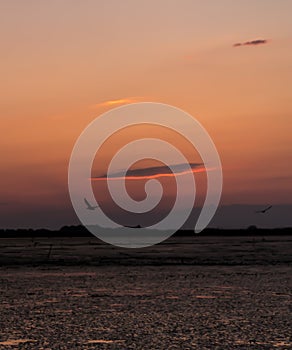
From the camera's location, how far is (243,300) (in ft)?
98.5

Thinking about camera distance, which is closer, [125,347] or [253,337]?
[125,347]

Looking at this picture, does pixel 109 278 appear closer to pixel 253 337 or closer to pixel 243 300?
pixel 243 300

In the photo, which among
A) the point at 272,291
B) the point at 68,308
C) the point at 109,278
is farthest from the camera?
the point at 109,278

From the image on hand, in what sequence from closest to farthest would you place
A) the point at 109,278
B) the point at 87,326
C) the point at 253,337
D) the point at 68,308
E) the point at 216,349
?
1. the point at 216,349
2. the point at 253,337
3. the point at 87,326
4. the point at 68,308
5. the point at 109,278

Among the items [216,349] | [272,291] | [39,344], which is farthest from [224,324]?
[272,291]

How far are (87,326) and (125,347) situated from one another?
4.00 metres

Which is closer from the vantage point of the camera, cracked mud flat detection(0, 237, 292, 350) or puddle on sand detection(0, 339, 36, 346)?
puddle on sand detection(0, 339, 36, 346)

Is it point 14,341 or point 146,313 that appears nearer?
point 14,341

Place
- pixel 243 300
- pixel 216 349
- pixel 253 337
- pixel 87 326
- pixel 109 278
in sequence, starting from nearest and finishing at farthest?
pixel 216 349
pixel 253 337
pixel 87 326
pixel 243 300
pixel 109 278

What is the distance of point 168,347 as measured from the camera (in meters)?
19.1

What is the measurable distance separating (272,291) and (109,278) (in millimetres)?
13025

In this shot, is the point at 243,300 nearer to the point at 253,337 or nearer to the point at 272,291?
the point at 272,291

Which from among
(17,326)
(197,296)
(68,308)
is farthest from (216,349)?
(197,296)

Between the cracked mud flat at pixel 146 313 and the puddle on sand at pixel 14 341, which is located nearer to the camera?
the puddle on sand at pixel 14 341
